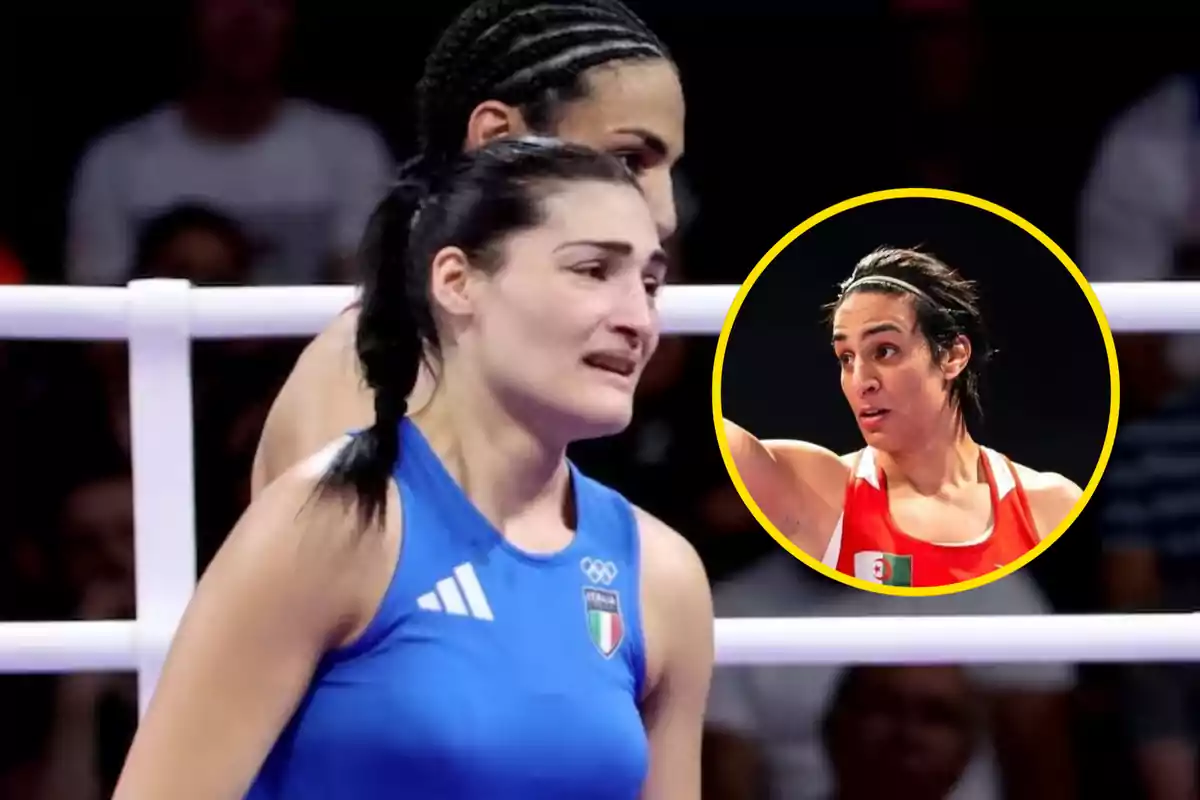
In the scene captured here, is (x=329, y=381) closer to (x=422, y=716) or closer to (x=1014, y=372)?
(x=422, y=716)

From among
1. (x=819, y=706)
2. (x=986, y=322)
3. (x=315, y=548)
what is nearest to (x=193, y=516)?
(x=315, y=548)

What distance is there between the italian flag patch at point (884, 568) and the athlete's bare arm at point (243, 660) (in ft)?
1.31

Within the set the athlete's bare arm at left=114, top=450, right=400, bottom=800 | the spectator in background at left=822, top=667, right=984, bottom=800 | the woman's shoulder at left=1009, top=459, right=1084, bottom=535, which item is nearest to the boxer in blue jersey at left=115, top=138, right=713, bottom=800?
the athlete's bare arm at left=114, top=450, right=400, bottom=800

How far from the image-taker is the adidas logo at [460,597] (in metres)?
0.84

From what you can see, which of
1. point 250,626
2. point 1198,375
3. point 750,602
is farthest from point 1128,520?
point 250,626

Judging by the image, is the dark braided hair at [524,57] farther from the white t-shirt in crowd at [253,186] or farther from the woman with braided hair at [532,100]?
A: the white t-shirt in crowd at [253,186]

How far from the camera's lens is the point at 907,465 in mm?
1040

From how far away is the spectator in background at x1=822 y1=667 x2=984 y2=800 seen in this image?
4.98 feet

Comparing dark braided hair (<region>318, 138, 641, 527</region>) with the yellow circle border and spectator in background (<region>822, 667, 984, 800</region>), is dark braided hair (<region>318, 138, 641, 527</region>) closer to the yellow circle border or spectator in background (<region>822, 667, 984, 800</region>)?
the yellow circle border

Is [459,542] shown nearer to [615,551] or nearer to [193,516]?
[615,551]

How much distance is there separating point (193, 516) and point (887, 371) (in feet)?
1.59

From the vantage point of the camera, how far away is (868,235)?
3.53 ft

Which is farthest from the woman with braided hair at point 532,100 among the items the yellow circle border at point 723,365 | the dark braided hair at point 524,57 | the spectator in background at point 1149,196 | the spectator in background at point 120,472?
the spectator in background at point 1149,196

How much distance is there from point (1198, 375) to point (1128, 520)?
0.16 m
